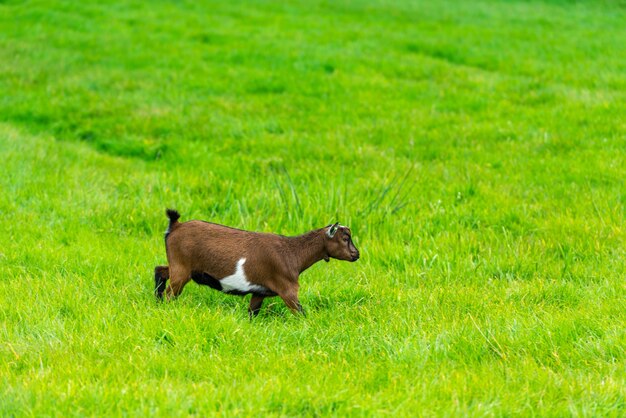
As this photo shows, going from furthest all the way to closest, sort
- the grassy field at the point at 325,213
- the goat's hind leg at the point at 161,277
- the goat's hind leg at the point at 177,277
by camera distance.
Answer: the goat's hind leg at the point at 161,277 → the goat's hind leg at the point at 177,277 → the grassy field at the point at 325,213

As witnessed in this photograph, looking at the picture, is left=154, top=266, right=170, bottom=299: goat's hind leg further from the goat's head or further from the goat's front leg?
the goat's head

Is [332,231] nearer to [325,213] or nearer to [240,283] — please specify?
[240,283]

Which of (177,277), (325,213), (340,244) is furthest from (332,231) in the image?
(325,213)

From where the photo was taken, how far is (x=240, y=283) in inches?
227

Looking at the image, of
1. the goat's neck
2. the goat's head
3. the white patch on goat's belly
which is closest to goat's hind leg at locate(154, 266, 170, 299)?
the white patch on goat's belly

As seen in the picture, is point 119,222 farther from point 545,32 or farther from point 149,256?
point 545,32

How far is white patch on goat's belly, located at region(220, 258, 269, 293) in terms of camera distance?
575 centimetres

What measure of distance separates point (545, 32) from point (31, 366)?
17.7 metres

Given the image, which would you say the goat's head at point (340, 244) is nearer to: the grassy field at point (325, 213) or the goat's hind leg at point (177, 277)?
the grassy field at point (325, 213)

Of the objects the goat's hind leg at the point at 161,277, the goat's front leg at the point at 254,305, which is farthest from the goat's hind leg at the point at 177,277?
the goat's front leg at the point at 254,305

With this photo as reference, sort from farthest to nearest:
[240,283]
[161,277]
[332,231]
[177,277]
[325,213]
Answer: [325,213] < [161,277] < [332,231] < [177,277] < [240,283]

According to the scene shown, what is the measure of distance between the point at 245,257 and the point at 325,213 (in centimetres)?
268

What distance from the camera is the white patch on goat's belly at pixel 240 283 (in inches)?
226

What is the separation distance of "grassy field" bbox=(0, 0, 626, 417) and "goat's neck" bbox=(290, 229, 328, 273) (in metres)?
0.40
